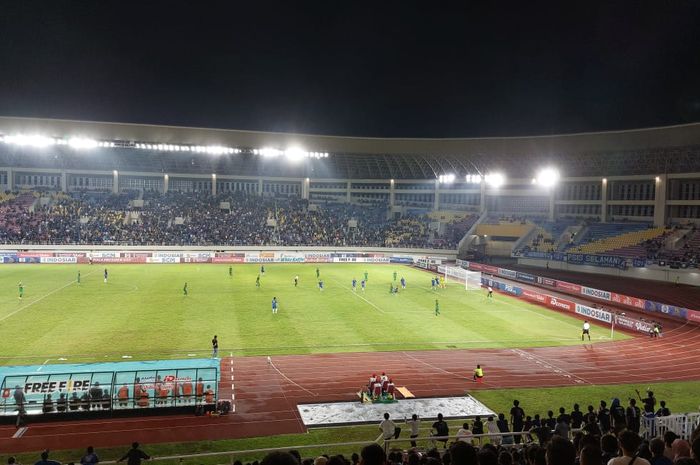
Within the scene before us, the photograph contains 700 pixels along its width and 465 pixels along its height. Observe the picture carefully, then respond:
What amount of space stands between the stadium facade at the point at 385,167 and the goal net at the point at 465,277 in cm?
1819

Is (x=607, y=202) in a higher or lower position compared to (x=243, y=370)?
higher

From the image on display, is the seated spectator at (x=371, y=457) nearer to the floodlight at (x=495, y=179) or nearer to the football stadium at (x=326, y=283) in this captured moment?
the football stadium at (x=326, y=283)

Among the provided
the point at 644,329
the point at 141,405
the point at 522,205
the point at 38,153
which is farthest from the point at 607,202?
the point at 38,153

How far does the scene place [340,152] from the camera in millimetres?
72938

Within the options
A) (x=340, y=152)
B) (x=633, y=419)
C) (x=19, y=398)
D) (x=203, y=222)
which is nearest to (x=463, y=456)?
(x=633, y=419)

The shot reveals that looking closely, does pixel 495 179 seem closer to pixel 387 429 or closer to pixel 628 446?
pixel 387 429

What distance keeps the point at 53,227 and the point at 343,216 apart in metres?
41.1

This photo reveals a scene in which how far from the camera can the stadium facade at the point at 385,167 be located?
5875 centimetres

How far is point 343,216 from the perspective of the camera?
3378 inches

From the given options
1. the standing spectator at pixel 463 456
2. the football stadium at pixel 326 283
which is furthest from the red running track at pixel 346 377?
the standing spectator at pixel 463 456

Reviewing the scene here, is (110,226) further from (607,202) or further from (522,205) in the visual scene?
(607,202)

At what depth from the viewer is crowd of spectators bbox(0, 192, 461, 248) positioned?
68.3 metres

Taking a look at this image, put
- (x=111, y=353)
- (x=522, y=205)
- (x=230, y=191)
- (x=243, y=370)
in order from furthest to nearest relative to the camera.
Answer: (x=230, y=191), (x=522, y=205), (x=111, y=353), (x=243, y=370)

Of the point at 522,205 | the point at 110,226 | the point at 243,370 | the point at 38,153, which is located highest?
the point at 38,153
